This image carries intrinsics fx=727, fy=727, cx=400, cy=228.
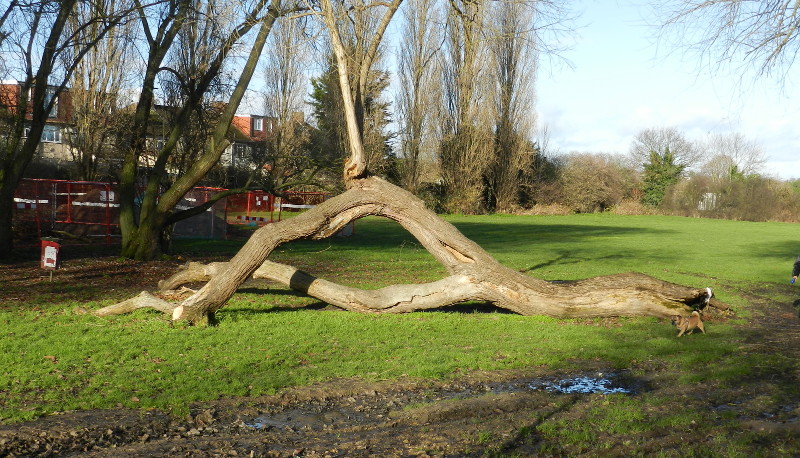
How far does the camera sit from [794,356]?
888 cm

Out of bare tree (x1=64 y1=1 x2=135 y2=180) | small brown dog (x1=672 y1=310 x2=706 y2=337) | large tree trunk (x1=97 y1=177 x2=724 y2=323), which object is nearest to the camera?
small brown dog (x1=672 y1=310 x2=706 y2=337)

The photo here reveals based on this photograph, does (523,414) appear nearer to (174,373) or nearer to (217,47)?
(174,373)

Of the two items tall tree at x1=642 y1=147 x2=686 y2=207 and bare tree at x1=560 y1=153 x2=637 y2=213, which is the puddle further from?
tall tree at x1=642 y1=147 x2=686 y2=207

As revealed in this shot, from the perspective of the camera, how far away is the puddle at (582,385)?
291 inches

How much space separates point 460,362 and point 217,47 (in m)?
10.9

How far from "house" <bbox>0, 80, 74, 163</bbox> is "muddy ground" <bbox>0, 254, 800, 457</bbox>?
12859 mm

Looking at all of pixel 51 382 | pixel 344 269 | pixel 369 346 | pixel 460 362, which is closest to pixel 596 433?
pixel 460 362

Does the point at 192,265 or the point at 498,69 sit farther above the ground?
the point at 498,69

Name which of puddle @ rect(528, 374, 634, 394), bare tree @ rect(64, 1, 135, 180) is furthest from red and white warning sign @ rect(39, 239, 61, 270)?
bare tree @ rect(64, 1, 135, 180)

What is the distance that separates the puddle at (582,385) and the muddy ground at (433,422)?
0.02 m

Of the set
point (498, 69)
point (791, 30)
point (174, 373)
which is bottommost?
point (174, 373)

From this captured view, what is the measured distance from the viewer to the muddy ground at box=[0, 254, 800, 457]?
5.45 meters

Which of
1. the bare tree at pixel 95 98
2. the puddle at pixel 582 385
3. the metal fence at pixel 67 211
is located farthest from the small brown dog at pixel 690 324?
the bare tree at pixel 95 98

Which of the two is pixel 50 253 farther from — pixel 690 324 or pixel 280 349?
pixel 690 324
